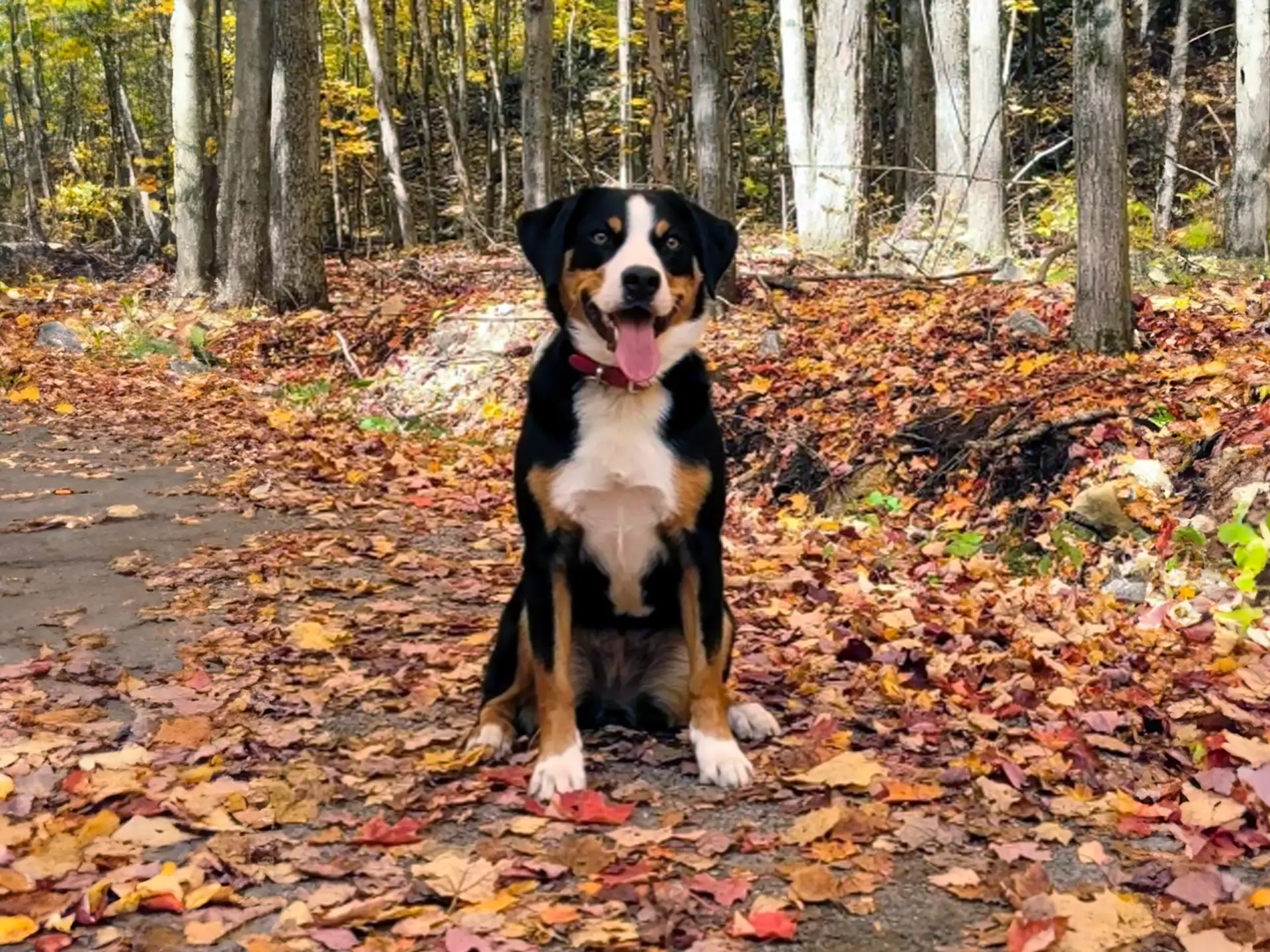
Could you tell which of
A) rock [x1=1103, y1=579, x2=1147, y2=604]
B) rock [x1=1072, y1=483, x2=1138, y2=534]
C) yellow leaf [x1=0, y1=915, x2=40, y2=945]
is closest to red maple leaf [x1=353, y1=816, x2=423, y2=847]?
yellow leaf [x1=0, y1=915, x2=40, y2=945]

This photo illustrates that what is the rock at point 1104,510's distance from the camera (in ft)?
22.6

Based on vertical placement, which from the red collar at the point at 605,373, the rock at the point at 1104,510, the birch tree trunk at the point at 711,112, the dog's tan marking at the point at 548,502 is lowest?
the rock at the point at 1104,510

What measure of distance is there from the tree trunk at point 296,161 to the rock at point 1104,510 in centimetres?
1075

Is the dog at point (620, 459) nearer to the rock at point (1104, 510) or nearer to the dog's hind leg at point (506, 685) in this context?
the dog's hind leg at point (506, 685)


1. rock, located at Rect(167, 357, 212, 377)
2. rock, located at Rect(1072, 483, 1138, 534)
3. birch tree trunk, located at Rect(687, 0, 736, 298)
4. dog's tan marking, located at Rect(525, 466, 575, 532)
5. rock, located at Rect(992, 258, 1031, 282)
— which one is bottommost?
rock, located at Rect(1072, 483, 1138, 534)

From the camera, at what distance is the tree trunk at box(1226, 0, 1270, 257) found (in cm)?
1590

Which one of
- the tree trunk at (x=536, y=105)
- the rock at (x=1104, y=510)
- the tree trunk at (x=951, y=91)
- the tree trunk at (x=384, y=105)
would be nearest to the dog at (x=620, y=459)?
the rock at (x=1104, y=510)

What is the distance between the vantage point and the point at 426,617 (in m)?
5.93

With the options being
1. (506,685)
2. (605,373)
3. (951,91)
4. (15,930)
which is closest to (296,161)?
(951,91)

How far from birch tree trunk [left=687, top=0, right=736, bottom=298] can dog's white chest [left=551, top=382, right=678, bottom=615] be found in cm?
860

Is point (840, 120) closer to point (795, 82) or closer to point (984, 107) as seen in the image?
point (984, 107)

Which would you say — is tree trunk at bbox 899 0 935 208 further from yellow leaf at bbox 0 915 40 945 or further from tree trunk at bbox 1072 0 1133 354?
yellow leaf at bbox 0 915 40 945

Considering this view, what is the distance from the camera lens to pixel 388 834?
3.46 meters

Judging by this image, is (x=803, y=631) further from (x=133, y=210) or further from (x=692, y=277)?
(x=133, y=210)
